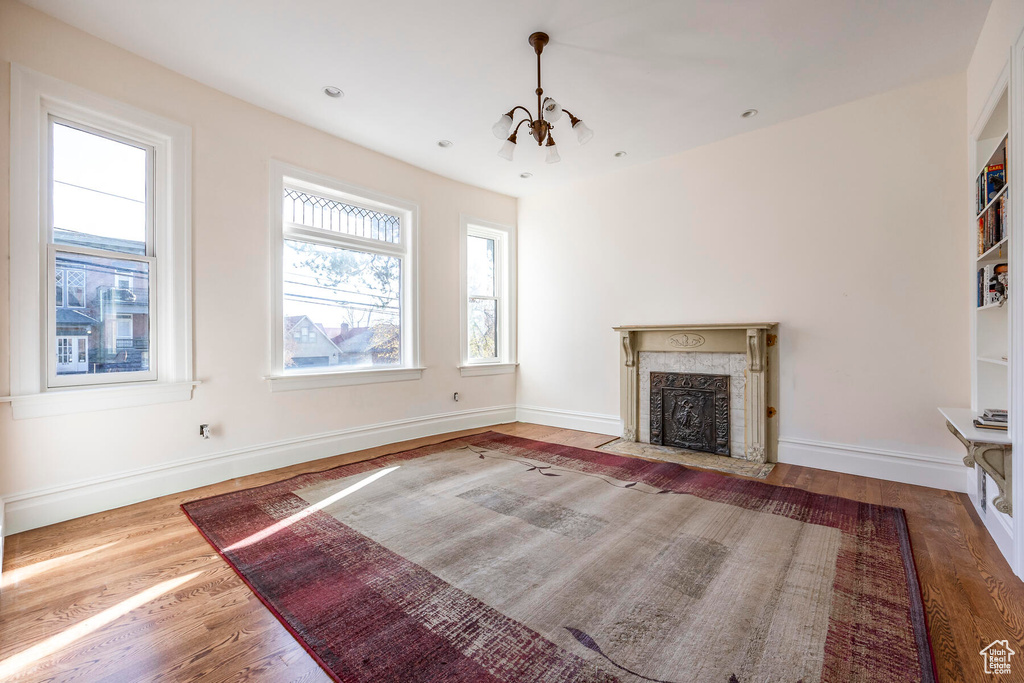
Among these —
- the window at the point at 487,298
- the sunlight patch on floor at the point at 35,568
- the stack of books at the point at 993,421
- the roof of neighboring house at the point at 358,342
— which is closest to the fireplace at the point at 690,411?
the stack of books at the point at 993,421

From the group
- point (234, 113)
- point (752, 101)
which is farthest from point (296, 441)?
point (752, 101)

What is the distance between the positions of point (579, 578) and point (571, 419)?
332 cm

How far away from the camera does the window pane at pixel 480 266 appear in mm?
5387

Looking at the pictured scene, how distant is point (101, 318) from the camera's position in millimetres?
2840

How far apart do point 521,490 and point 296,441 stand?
2.04 meters

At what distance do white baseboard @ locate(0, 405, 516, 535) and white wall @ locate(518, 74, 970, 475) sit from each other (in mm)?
2509

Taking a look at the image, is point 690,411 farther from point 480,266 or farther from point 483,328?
point 480,266

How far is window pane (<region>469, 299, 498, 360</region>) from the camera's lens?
17.7ft

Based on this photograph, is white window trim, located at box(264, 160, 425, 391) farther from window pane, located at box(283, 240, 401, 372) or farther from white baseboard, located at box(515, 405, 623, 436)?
white baseboard, located at box(515, 405, 623, 436)

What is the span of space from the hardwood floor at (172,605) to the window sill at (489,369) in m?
3.03

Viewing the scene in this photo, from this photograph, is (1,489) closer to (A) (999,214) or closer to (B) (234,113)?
(B) (234,113)

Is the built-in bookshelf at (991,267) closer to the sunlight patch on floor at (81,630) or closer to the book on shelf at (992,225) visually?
the book on shelf at (992,225)

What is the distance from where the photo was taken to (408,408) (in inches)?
182

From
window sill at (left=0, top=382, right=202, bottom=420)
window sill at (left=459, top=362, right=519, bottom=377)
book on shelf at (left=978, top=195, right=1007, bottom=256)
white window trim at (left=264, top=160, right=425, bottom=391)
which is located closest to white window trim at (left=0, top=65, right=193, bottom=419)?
window sill at (left=0, top=382, right=202, bottom=420)
